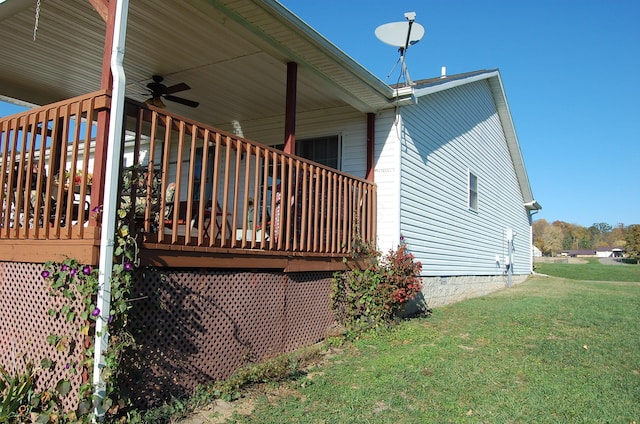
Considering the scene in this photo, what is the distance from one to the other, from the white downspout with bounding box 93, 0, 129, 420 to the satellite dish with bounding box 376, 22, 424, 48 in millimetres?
5987

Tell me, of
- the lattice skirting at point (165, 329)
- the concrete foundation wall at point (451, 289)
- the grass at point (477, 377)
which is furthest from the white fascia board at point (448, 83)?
the lattice skirting at point (165, 329)

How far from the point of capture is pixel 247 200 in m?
5.28

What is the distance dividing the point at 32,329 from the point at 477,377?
14.0ft

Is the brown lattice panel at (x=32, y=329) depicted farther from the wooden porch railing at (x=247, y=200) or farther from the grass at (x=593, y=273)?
the grass at (x=593, y=273)

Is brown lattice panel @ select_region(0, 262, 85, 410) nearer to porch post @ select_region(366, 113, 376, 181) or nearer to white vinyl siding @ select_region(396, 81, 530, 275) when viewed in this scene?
porch post @ select_region(366, 113, 376, 181)

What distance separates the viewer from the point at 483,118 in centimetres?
1306

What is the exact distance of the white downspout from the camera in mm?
3484

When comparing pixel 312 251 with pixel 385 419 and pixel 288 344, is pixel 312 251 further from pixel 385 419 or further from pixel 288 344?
pixel 385 419

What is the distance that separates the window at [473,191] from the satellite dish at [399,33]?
425 cm

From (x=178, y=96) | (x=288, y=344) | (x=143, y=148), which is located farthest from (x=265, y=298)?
(x=143, y=148)

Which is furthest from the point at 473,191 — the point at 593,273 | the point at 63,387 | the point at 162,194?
the point at 593,273

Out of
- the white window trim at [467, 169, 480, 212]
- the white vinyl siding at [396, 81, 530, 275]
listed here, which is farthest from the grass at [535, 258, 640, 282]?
the white window trim at [467, 169, 480, 212]

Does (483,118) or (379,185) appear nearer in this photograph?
(379,185)

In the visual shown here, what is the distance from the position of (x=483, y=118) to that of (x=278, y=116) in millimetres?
6522
